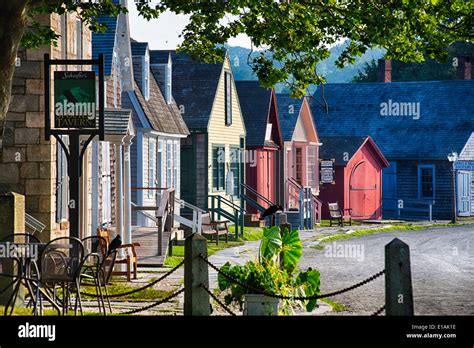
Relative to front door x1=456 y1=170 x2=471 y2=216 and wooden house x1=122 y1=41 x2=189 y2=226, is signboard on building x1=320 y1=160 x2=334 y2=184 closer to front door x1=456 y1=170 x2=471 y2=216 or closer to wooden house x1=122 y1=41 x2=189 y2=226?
front door x1=456 y1=170 x2=471 y2=216

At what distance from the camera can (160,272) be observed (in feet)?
75.0

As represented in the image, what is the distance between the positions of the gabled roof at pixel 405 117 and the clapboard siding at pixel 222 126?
1576 centimetres

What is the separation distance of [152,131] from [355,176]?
67.7 ft

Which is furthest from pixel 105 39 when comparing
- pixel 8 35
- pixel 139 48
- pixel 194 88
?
pixel 194 88

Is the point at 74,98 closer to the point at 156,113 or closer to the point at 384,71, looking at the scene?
the point at 156,113

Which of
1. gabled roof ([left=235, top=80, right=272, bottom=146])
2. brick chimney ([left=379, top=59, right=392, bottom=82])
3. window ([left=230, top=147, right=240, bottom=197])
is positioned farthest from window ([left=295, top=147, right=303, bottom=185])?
brick chimney ([left=379, top=59, right=392, bottom=82])

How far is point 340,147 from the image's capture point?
50.3m

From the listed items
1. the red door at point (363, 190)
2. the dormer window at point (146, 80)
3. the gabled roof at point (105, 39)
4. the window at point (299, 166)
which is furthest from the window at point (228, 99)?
the gabled roof at point (105, 39)

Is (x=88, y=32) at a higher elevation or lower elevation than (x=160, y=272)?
higher

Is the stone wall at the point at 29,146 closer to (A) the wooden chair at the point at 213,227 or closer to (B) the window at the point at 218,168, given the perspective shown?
(A) the wooden chair at the point at 213,227
